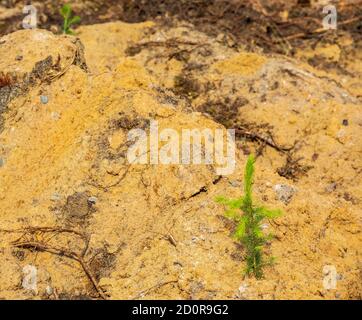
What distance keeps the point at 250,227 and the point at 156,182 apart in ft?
3.26

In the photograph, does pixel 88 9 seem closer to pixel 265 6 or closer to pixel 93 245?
pixel 265 6

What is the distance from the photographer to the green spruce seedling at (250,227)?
3361mm

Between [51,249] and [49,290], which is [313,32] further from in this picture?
[49,290]

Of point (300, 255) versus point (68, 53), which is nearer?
point (300, 255)

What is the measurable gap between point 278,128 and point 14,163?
247 cm

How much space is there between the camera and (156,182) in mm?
4176

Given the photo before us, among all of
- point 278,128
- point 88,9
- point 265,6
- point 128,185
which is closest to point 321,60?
point 265,6

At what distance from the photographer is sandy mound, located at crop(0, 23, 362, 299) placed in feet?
12.0

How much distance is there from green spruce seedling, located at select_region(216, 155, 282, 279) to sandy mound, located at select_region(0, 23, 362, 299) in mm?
89

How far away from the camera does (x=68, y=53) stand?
508cm

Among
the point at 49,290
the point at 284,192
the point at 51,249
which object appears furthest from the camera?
the point at 284,192

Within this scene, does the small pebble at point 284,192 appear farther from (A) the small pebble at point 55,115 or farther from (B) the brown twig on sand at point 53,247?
(A) the small pebble at point 55,115

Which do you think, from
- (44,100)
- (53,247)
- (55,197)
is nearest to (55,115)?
(44,100)

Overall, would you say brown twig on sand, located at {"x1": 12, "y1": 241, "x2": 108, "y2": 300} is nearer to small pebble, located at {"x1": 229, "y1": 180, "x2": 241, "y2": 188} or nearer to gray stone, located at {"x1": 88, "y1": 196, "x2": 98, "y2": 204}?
gray stone, located at {"x1": 88, "y1": 196, "x2": 98, "y2": 204}
